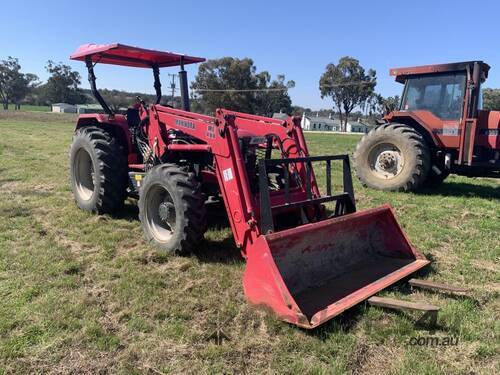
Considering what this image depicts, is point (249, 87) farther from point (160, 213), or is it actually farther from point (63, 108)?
point (160, 213)

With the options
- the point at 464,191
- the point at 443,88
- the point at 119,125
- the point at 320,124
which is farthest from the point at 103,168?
the point at 320,124

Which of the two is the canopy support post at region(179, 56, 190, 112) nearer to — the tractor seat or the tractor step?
the tractor seat

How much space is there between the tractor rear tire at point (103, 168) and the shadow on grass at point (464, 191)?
5823 millimetres

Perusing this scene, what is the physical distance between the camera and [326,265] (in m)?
3.99

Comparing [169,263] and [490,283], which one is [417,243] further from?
[169,263]

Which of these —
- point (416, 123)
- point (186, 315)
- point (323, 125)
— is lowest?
point (323, 125)

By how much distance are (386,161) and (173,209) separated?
5.37m

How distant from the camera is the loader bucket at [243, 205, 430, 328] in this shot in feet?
10.7

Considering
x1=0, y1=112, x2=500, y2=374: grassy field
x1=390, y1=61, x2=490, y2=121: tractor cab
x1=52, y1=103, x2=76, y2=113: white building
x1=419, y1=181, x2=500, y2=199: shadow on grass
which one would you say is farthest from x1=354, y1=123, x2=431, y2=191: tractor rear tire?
x1=52, y1=103, x2=76, y2=113: white building

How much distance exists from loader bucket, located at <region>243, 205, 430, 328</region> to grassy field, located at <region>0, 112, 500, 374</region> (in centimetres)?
14

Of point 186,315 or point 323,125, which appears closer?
point 186,315

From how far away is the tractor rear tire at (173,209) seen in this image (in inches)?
171

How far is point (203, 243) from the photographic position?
499 cm

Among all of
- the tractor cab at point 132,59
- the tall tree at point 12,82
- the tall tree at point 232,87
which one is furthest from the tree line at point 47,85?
the tractor cab at point 132,59
